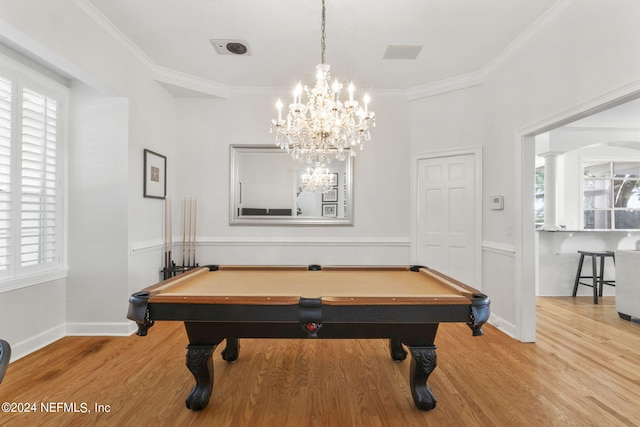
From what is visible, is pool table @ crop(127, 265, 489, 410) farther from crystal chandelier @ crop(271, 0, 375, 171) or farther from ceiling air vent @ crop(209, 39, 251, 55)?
ceiling air vent @ crop(209, 39, 251, 55)

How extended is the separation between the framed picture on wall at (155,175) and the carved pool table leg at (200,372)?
7.45 feet

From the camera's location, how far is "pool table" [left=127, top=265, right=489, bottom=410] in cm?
181

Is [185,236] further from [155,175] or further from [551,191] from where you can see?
[551,191]

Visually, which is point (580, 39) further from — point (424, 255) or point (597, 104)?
point (424, 255)

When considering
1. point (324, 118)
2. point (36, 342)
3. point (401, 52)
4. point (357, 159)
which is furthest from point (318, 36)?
point (36, 342)

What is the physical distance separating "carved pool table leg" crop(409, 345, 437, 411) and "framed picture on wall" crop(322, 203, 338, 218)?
8.22 feet

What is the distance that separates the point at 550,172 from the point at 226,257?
5.32 metres

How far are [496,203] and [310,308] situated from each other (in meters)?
2.83

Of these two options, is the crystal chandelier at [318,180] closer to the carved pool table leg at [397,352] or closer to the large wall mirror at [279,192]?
the large wall mirror at [279,192]

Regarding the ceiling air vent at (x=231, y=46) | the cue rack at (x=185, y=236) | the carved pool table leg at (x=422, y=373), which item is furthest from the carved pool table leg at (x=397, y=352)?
the ceiling air vent at (x=231, y=46)

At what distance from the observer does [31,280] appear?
296 centimetres

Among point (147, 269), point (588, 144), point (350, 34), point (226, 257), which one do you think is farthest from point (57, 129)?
point (588, 144)

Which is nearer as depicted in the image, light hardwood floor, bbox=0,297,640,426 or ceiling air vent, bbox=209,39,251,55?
light hardwood floor, bbox=0,297,640,426

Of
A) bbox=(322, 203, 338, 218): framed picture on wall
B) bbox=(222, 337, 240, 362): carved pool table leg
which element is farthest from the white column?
bbox=(222, 337, 240, 362): carved pool table leg
